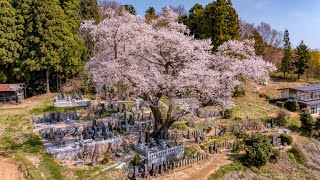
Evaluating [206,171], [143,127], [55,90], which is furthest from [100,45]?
[55,90]

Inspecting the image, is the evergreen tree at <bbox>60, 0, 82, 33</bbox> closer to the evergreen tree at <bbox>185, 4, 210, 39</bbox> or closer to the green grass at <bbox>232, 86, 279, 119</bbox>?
the evergreen tree at <bbox>185, 4, 210, 39</bbox>

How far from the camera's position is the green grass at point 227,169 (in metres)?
19.3

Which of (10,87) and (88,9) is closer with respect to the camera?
(10,87)

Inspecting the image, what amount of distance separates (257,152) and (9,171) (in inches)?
630

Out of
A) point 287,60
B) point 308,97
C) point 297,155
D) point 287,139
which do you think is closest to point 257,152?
point 297,155

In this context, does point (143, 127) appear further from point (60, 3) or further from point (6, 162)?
point (60, 3)

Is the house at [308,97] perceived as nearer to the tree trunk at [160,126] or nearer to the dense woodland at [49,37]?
the dense woodland at [49,37]

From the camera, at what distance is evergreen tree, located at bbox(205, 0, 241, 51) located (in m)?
40.0

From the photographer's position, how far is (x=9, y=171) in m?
18.3

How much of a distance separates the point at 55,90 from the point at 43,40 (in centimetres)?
721

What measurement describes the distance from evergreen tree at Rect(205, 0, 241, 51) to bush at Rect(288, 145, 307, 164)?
61.3 ft

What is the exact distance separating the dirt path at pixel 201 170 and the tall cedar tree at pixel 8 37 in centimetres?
2463

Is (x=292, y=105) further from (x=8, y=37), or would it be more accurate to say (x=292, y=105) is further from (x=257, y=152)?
(x=8, y=37)

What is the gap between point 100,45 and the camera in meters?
24.2
